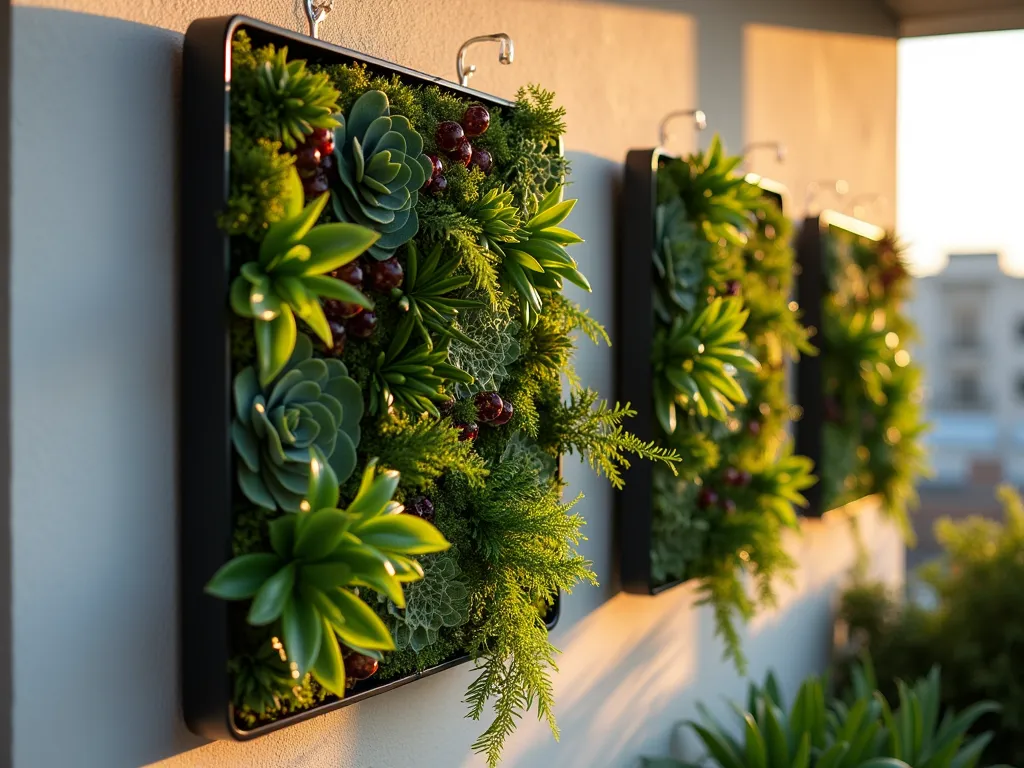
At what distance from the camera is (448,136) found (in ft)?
3.22

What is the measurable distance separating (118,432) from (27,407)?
3.1 inches

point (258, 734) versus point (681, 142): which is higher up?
point (681, 142)

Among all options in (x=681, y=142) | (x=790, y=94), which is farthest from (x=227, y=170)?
(x=790, y=94)

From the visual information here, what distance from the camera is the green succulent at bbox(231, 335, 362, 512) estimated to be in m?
0.78

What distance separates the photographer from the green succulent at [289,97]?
778 millimetres

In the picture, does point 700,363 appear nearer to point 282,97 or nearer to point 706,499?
point 706,499

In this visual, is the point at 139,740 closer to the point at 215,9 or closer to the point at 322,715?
the point at 322,715

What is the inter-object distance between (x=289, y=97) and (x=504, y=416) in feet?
1.37

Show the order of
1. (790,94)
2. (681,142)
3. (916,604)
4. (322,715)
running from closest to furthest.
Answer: (322,715), (681,142), (790,94), (916,604)

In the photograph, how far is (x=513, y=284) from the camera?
1016mm

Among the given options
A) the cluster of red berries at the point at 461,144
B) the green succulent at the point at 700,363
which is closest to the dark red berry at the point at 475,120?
the cluster of red berries at the point at 461,144

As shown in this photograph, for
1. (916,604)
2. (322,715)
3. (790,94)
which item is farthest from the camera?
(916,604)

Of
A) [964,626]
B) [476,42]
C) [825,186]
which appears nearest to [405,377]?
[476,42]

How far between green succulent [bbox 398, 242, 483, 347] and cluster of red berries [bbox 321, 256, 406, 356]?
0.02 metres
